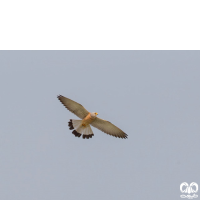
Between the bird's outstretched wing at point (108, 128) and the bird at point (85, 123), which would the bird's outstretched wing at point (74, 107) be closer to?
the bird at point (85, 123)

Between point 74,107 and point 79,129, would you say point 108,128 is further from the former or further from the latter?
point 74,107

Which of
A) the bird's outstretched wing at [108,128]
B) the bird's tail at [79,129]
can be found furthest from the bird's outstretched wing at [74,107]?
the bird's outstretched wing at [108,128]

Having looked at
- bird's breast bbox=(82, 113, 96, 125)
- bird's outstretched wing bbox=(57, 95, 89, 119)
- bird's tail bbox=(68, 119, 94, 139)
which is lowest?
bird's tail bbox=(68, 119, 94, 139)

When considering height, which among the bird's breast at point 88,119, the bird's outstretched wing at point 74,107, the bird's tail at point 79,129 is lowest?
the bird's tail at point 79,129

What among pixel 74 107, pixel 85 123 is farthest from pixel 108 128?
pixel 74 107

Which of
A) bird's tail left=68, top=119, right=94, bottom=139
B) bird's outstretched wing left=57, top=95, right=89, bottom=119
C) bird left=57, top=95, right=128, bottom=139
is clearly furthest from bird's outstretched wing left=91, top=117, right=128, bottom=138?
bird's outstretched wing left=57, top=95, right=89, bottom=119

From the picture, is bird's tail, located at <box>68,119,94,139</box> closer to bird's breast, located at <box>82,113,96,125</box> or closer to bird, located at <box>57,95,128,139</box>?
bird, located at <box>57,95,128,139</box>

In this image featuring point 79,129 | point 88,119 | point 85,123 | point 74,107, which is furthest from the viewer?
point 79,129
